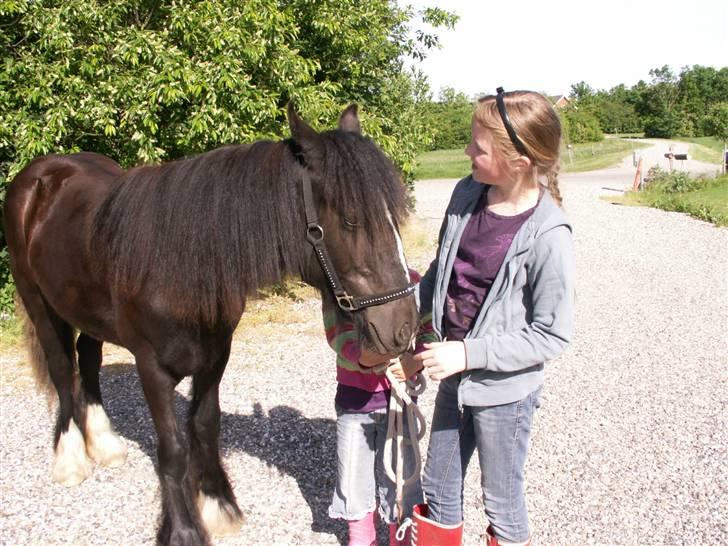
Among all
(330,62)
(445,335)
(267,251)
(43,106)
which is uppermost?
(330,62)

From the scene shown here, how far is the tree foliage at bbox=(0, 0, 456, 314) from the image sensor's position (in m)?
5.66

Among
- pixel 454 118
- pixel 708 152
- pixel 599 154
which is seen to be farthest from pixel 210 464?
pixel 708 152

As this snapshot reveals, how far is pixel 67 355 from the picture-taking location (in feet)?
12.9

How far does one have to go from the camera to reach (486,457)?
218cm

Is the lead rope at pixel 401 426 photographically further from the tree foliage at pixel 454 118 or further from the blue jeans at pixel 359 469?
the tree foliage at pixel 454 118

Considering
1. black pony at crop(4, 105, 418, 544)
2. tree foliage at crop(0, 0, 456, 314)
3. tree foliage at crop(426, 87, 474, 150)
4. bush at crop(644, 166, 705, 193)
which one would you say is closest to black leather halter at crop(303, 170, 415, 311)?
black pony at crop(4, 105, 418, 544)

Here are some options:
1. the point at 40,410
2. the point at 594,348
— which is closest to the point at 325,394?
the point at 40,410

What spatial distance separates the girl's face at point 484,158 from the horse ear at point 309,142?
54cm

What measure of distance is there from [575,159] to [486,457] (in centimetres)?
4006

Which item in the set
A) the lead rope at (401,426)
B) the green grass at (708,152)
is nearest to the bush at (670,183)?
the green grass at (708,152)

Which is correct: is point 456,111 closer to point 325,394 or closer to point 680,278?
point 680,278

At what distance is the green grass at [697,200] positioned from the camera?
1486cm

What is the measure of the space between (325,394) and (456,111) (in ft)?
112

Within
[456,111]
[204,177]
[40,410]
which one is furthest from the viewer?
[456,111]
